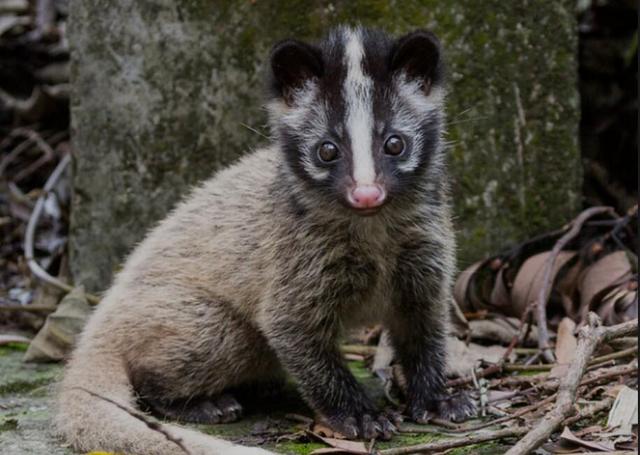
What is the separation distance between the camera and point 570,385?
4.62m

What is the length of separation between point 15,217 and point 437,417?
5349 mm

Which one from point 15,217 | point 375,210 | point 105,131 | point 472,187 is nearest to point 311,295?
point 375,210

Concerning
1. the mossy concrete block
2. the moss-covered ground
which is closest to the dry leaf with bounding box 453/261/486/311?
the mossy concrete block

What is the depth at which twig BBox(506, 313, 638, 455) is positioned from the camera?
4.38 meters

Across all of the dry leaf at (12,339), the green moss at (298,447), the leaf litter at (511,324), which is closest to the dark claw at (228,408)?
the leaf litter at (511,324)

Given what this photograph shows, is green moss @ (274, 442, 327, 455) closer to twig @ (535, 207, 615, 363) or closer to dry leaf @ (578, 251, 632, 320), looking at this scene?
twig @ (535, 207, 615, 363)

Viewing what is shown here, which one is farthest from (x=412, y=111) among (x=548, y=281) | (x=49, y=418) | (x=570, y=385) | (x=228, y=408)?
(x=49, y=418)

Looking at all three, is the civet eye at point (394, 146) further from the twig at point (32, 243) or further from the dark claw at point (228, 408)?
the twig at point (32, 243)

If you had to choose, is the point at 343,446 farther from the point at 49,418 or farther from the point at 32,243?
the point at 32,243

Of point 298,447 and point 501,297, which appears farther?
point 501,297

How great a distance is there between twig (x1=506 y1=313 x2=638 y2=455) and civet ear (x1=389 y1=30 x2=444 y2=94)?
4.73ft

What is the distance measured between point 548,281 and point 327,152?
2245mm

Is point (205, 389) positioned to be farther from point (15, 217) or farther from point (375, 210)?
point (15, 217)

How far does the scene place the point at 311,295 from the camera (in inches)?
216
